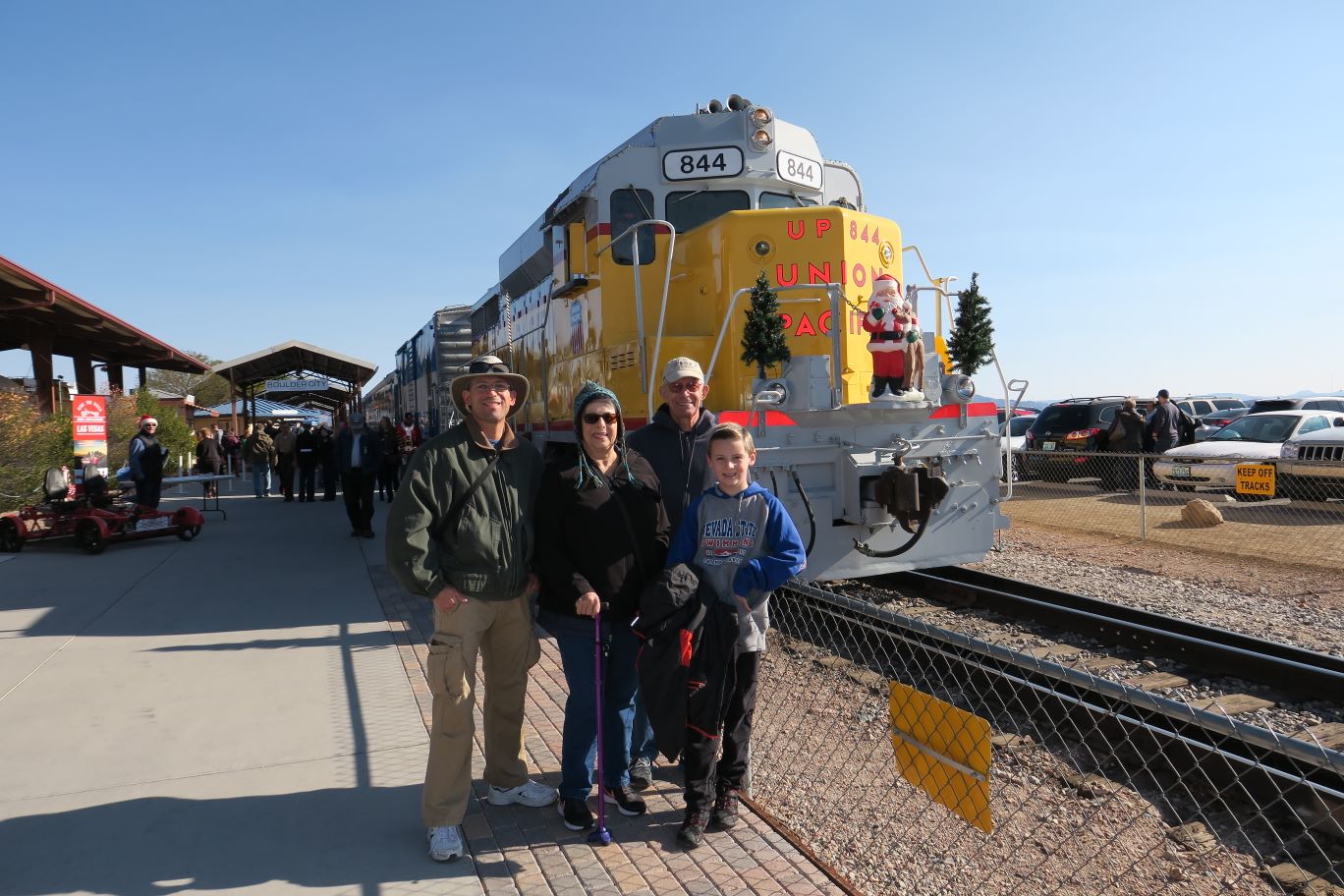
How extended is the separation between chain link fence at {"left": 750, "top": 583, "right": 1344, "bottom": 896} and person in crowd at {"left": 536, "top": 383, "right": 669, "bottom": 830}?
2.69ft

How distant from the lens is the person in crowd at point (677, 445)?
13.7 feet

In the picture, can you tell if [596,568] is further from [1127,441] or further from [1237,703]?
[1127,441]

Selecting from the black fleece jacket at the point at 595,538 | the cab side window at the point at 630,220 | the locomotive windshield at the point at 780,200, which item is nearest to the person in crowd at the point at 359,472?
the cab side window at the point at 630,220

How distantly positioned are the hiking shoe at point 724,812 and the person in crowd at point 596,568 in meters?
0.32

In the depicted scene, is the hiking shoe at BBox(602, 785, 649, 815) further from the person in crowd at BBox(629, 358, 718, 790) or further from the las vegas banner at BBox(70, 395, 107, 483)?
the las vegas banner at BBox(70, 395, 107, 483)

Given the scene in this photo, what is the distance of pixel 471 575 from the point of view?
11.7ft

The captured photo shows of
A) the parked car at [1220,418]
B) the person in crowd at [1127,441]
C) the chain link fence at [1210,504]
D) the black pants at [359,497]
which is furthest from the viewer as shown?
the parked car at [1220,418]

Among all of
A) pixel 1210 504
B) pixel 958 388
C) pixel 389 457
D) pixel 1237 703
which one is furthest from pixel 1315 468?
pixel 389 457

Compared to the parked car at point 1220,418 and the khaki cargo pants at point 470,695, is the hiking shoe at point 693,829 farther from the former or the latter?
the parked car at point 1220,418

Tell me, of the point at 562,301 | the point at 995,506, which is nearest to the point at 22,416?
the point at 562,301

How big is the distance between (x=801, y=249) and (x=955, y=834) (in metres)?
4.85

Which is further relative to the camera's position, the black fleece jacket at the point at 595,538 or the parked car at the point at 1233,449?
the parked car at the point at 1233,449

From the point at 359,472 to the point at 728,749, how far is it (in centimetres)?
972

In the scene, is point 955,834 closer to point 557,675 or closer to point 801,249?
point 557,675
